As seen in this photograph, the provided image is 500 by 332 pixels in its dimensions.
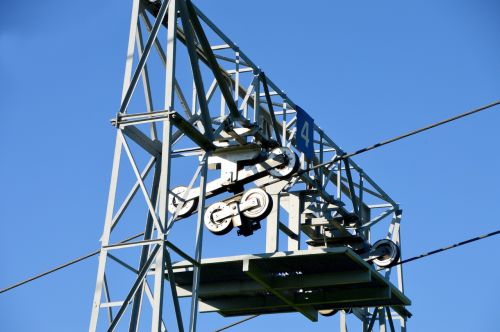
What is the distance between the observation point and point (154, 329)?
1914 cm

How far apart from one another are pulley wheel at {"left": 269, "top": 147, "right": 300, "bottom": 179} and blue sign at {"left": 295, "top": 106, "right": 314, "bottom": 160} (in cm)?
98

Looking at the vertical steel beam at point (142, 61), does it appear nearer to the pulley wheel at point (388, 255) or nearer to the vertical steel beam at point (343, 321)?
the pulley wheel at point (388, 255)

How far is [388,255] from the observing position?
1142 inches

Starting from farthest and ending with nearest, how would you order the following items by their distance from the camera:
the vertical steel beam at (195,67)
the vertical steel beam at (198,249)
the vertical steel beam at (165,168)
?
the vertical steel beam at (195,67) < the vertical steel beam at (198,249) < the vertical steel beam at (165,168)

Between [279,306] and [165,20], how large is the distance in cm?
823

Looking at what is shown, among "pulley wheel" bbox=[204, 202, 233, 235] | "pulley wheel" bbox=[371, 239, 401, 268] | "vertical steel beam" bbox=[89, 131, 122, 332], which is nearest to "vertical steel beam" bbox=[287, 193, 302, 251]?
"pulley wheel" bbox=[204, 202, 233, 235]

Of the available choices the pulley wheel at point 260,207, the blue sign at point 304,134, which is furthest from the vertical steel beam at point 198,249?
the blue sign at point 304,134

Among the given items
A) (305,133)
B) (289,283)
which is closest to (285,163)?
(305,133)

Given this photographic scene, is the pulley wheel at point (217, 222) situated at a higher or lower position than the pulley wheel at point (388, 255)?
lower

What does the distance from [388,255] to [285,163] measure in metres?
5.11

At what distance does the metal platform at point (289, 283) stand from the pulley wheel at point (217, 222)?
88 centimetres

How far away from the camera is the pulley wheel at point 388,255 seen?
28922mm

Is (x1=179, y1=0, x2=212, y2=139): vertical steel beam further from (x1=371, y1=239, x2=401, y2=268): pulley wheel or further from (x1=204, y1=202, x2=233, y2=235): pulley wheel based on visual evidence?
(x1=371, y1=239, x2=401, y2=268): pulley wheel

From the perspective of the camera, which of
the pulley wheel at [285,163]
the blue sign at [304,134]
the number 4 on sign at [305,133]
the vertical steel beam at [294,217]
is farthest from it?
the vertical steel beam at [294,217]
